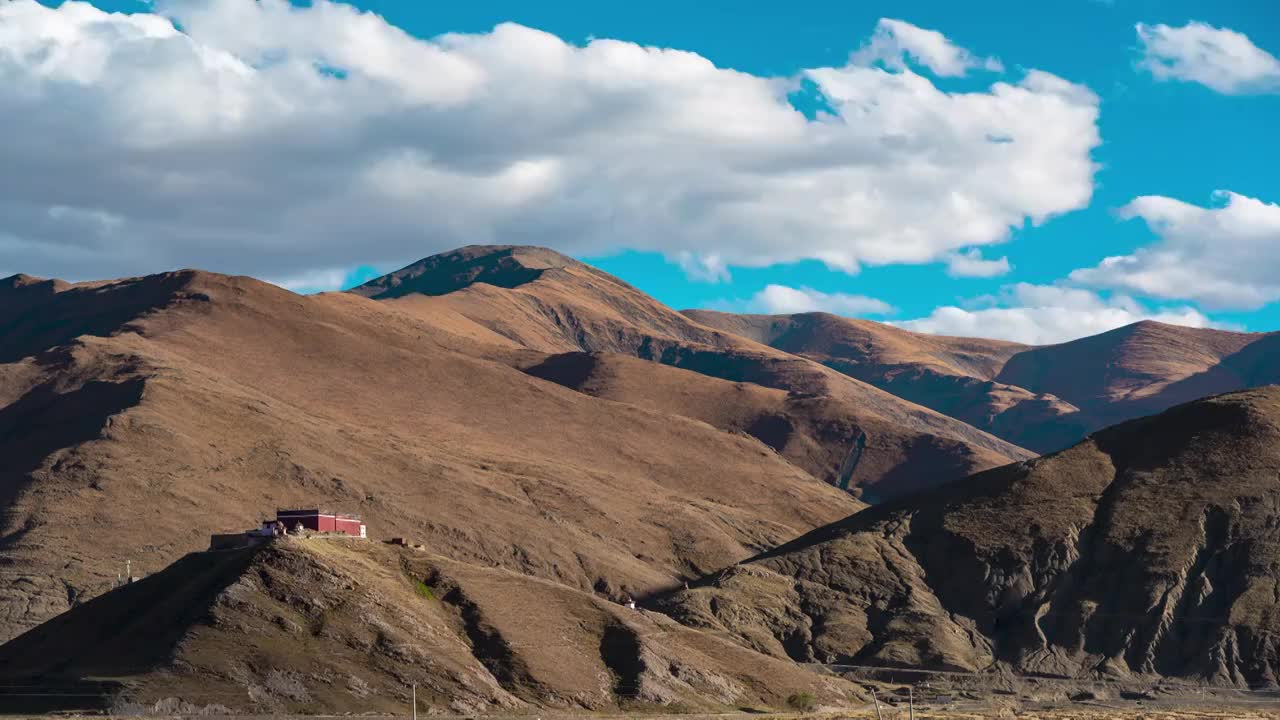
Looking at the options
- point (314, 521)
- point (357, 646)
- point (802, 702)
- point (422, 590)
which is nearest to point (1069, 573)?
point (802, 702)

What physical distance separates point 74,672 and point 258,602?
12.8 meters

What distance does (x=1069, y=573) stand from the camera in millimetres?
179000

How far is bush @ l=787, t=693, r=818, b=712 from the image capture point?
128 meters

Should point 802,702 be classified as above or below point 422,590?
below

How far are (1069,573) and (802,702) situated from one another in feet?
198

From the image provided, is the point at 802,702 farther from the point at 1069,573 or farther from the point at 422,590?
the point at 1069,573

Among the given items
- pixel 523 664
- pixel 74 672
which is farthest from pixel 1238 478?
pixel 74 672

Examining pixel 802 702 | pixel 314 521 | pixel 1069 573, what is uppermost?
pixel 1069 573

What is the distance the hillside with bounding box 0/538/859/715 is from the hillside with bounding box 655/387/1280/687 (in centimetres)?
4455

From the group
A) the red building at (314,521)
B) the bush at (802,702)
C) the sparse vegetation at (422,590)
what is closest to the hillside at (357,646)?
the sparse vegetation at (422,590)

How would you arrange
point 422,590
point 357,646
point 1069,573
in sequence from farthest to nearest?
1. point 1069,573
2. point 422,590
3. point 357,646

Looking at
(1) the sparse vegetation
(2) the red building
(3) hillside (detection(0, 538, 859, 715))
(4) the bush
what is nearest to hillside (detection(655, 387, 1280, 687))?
(4) the bush

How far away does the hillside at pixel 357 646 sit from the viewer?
109562mm

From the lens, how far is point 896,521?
195 m
